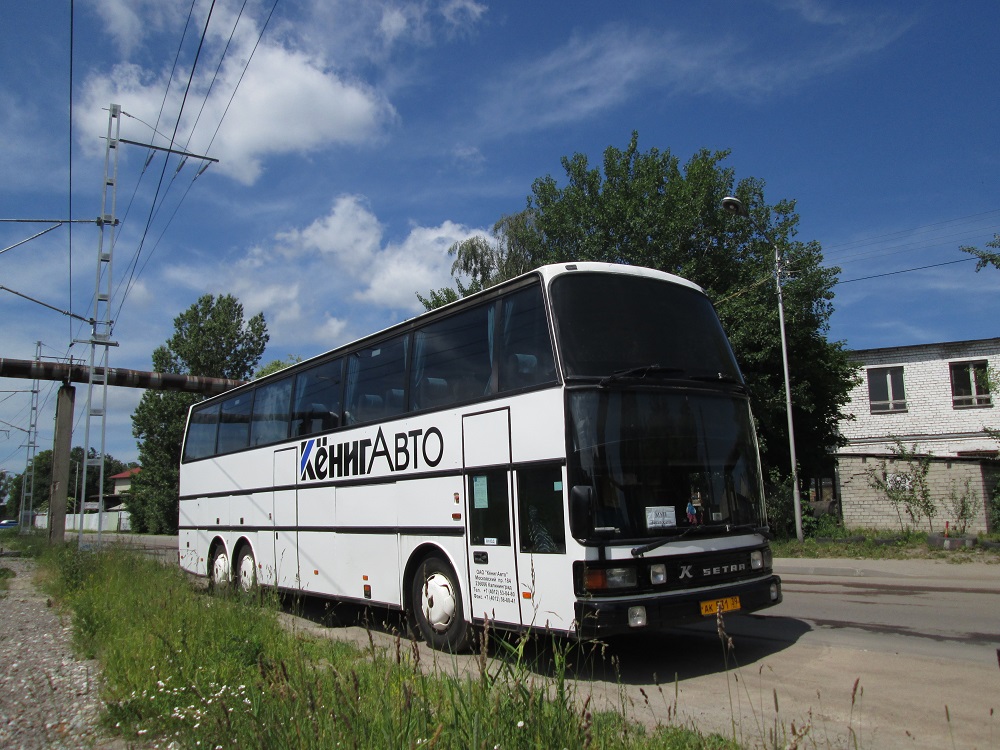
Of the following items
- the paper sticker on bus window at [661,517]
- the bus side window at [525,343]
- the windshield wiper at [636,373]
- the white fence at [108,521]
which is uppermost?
the bus side window at [525,343]

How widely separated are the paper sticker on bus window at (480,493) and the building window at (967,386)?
32.1 m

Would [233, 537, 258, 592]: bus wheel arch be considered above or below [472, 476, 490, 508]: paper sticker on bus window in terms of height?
below

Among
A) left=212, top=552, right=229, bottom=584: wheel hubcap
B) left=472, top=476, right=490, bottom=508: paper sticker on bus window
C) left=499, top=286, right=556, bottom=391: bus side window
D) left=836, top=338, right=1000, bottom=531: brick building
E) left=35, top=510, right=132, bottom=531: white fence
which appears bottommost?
left=35, top=510, right=132, bottom=531: white fence

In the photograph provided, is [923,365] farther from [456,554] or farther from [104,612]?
[104,612]

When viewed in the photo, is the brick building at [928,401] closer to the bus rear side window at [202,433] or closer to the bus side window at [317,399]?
the bus rear side window at [202,433]

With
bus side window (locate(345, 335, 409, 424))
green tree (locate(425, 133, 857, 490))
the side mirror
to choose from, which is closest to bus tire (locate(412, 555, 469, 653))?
bus side window (locate(345, 335, 409, 424))

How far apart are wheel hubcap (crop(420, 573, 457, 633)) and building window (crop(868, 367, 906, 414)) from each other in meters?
32.1

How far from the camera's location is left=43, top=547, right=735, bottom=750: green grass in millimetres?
3334

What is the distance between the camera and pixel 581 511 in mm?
6234

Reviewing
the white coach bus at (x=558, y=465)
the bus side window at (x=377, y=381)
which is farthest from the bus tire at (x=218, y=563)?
the bus side window at (x=377, y=381)

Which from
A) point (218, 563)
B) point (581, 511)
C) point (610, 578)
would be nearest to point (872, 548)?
point (610, 578)

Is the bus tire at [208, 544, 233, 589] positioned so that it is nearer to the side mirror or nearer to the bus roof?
the bus roof

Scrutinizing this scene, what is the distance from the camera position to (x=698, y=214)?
25172 millimetres

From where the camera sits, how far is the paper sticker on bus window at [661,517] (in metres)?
6.52
